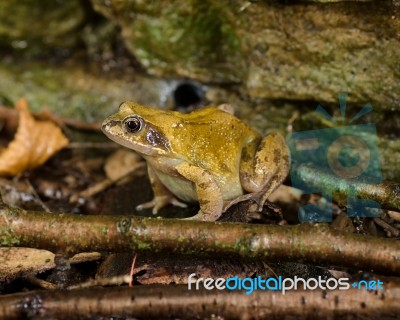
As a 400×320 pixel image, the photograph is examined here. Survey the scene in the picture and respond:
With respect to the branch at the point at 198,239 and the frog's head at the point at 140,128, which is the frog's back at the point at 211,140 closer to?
the frog's head at the point at 140,128

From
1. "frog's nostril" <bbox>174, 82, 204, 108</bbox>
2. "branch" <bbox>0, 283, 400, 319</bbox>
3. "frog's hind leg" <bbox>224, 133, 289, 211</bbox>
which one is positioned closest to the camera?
"branch" <bbox>0, 283, 400, 319</bbox>

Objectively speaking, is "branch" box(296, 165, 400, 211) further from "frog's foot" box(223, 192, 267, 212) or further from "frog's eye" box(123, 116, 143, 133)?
"frog's eye" box(123, 116, 143, 133)

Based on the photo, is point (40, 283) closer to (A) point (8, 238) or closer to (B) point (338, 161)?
(A) point (8, 238)

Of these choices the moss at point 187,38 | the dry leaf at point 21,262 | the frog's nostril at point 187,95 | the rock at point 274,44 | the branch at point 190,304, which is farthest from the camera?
the frog's nostril at point 187,95

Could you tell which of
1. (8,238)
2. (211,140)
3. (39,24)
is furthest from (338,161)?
(39,24)

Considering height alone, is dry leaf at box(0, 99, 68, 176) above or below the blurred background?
Result: below

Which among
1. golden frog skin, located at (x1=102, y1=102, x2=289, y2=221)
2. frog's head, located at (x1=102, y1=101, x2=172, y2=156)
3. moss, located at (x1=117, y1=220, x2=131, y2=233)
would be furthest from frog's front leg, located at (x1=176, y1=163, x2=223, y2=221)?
moss, located at (x1=117, y1=220, x2=131, y2=233)

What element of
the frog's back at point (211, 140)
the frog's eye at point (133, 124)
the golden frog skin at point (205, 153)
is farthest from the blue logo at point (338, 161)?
the frog's eye at point (133, 124)

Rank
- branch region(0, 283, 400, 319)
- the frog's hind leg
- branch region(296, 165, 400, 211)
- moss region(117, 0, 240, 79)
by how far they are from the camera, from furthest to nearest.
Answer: moss region(117, 0, 240, 79)
the frog's hind leg
branch region(296, 165, 400, 211)
branch region(0, 283, 400, 319)
